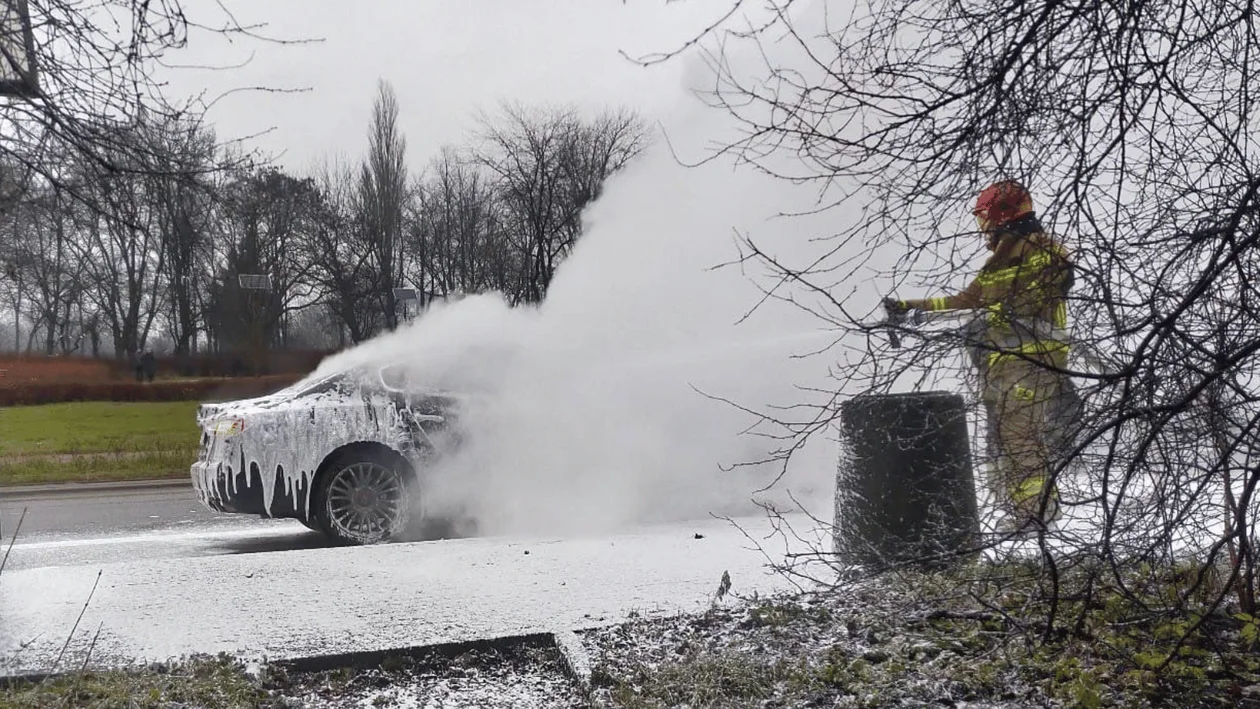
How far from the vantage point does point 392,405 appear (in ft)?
23.9

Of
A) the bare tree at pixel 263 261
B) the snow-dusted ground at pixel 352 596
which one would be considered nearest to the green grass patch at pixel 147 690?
the snow-dusted ground at pixel 352 596

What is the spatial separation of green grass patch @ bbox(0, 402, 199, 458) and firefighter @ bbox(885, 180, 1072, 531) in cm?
778

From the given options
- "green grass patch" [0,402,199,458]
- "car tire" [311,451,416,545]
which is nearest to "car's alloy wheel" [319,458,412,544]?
"car tire" [311,451,416,545]

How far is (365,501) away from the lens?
23.3 feet

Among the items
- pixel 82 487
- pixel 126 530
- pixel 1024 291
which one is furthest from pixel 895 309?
pixel 82 487

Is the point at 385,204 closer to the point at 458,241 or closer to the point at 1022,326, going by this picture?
the point at 458,241

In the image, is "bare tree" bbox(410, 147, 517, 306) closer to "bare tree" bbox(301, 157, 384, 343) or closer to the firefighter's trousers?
"bare tree" bbox(301, 157, 384, 343)

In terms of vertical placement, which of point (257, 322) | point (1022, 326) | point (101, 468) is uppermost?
point (257, 322)

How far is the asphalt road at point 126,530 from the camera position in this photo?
7590mm

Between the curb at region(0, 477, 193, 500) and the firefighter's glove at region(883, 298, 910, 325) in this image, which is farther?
the curb at region(0, 477, 193, 500)

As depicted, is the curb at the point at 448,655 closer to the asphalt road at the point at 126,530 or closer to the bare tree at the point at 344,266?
the asphalt road at the point at 126,530

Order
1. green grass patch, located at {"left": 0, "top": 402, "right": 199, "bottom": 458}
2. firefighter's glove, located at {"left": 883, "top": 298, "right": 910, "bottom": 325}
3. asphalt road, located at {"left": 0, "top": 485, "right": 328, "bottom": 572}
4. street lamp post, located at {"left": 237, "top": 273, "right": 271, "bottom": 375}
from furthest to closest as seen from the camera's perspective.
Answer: green grass patch, located at {"left": 0, "top": 402, "right": 199, "bottom": 458} < street lamp post, located at {"left": 237, "top": 273, "right": 271, "bottom": 375} < asphalt road, located at {"left": 0, "top": 485, "right": 328, "bottom": 572} < firefighter's glove, located at {"left": 883, "top": 298, "right": 910, "bottom": 325}

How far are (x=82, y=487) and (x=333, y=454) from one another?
7800 mm

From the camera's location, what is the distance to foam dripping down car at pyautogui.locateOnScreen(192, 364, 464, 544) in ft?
22.7
